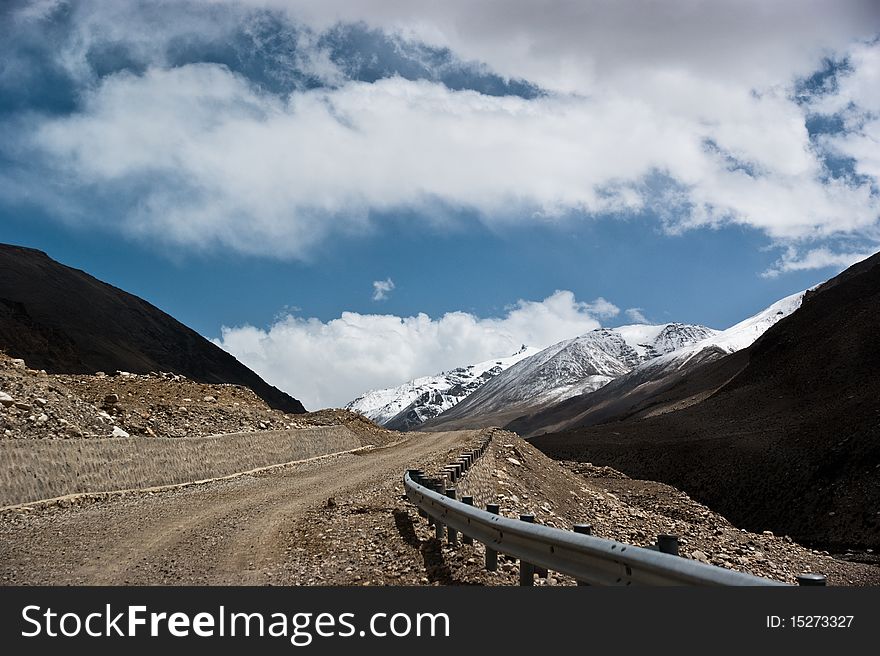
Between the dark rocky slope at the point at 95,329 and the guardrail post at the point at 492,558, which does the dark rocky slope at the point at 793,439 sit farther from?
the dark rocky slope at the point at 95,329

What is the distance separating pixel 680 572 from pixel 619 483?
36.7 metres

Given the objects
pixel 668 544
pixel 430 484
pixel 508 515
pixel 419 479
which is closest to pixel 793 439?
pixel 508 515

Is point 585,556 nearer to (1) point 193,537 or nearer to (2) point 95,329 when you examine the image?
(1) point 193,537

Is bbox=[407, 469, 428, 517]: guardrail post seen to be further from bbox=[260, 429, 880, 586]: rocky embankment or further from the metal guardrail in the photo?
the metal guardrail

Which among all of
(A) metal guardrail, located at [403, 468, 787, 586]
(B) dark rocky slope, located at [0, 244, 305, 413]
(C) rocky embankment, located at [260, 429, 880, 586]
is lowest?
(C) rocky embankment, located at [260, 429, 880, 586]

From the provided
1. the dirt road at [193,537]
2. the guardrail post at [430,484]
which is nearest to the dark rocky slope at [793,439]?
the dirt road at [193,537]

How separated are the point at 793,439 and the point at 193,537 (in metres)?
50.4

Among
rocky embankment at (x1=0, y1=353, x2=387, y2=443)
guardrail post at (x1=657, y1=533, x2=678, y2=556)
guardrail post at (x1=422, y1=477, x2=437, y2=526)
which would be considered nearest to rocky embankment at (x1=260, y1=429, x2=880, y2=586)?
guardrail post at (x1=422, y1=477, x2=437, y2=526)

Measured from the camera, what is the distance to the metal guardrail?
4.57 metres

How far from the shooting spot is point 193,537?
1138cm

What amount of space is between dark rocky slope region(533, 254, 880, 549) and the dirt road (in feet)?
100

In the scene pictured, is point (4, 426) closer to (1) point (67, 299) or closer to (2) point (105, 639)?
(2) point (105, 639)

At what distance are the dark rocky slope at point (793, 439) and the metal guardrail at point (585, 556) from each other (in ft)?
112

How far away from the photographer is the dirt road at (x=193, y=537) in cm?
869
